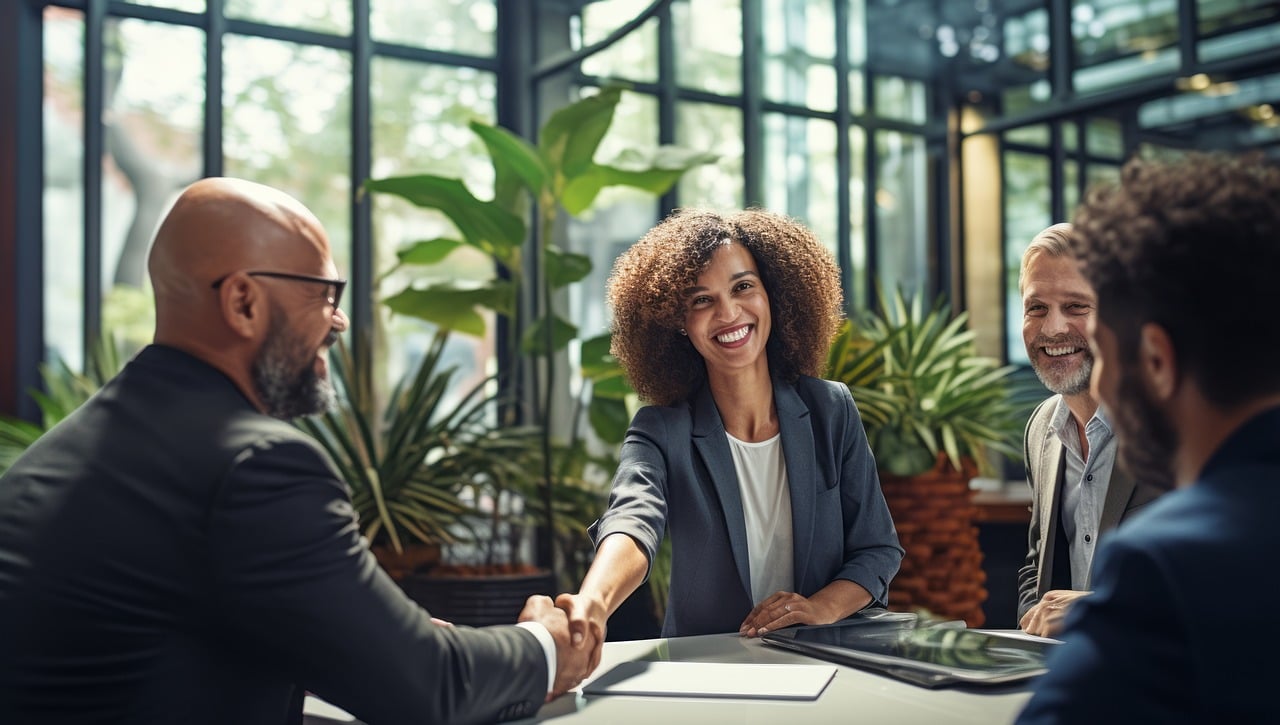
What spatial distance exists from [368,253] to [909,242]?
4.19 metres

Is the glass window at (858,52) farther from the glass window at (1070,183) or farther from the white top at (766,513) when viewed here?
the white top at (766,513)

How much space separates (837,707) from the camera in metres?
1.39

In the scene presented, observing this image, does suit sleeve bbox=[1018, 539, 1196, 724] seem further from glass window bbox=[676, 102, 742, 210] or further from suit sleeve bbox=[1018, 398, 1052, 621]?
glass window bbox=[676, 102, 742, 210]

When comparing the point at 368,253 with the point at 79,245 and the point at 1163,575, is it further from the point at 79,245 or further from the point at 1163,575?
the point at 1163,575

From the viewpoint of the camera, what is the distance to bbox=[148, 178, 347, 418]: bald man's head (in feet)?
4.71

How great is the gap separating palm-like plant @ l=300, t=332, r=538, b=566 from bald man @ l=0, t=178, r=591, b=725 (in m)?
2.88

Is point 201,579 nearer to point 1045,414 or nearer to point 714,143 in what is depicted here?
point 1045,414

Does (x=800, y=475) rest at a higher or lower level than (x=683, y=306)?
lower

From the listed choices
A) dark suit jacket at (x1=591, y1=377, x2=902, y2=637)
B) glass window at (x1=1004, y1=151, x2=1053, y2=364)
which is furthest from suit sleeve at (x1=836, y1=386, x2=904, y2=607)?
glass window at (x1=1004, y1=151, x2=1053, y2=364)

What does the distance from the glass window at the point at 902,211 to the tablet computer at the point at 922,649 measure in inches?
260

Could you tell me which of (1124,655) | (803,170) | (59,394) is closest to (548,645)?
(1124,655)

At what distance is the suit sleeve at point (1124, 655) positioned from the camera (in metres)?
0.94

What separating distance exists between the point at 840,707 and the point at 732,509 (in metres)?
0.92

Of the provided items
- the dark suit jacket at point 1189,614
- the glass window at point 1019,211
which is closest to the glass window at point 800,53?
the glass window at point 1019,211
